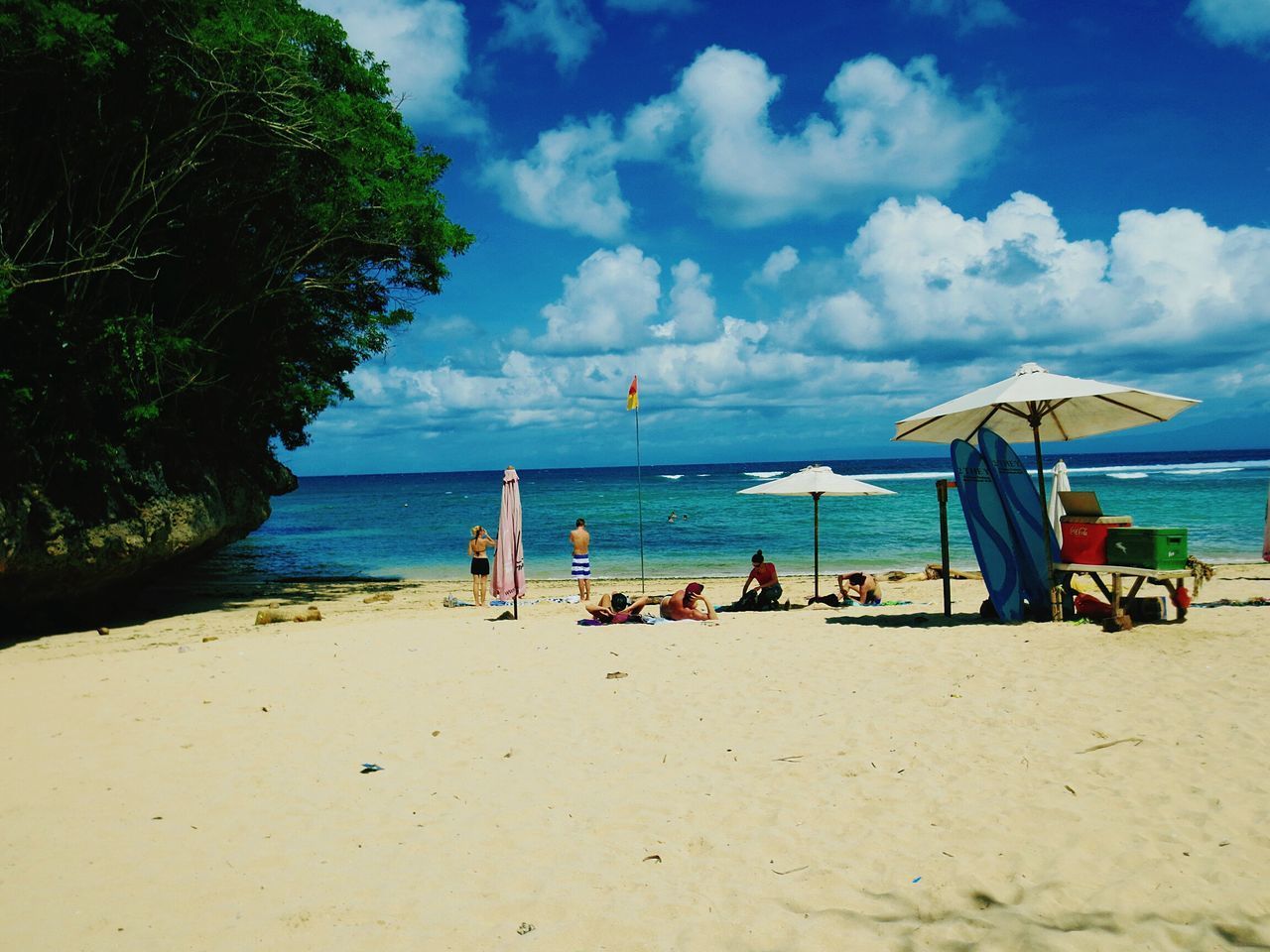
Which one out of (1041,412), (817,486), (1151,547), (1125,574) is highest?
(1041,412)

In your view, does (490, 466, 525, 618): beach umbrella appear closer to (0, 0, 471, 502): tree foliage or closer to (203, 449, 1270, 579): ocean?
(0, 0, 471, 502): tree foliage

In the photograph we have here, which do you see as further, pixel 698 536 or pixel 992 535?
pixel 698 536

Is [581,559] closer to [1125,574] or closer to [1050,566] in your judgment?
[1050,566]

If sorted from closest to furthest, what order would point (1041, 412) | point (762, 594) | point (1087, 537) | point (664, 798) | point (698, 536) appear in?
point (664, 798)
point (1087, 537)
point (1041, 412)
point (762, 594)
point (698, 536)

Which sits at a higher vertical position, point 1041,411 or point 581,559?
point 1041,411

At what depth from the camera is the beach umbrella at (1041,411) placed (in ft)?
27.6

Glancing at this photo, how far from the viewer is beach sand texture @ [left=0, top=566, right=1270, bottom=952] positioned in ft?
11.4

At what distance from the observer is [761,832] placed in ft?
14.0

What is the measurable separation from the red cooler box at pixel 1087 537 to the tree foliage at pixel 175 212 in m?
12.2

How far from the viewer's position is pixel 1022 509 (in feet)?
29.5

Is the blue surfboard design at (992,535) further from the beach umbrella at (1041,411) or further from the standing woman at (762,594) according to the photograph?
the standing woman at (762,594)

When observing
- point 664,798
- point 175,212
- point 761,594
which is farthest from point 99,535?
point 664,798

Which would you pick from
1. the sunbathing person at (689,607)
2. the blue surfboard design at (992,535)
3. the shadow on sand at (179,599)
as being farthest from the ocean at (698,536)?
the blue surfboard design at (992,535)

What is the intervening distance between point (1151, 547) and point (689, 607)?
564 cm
